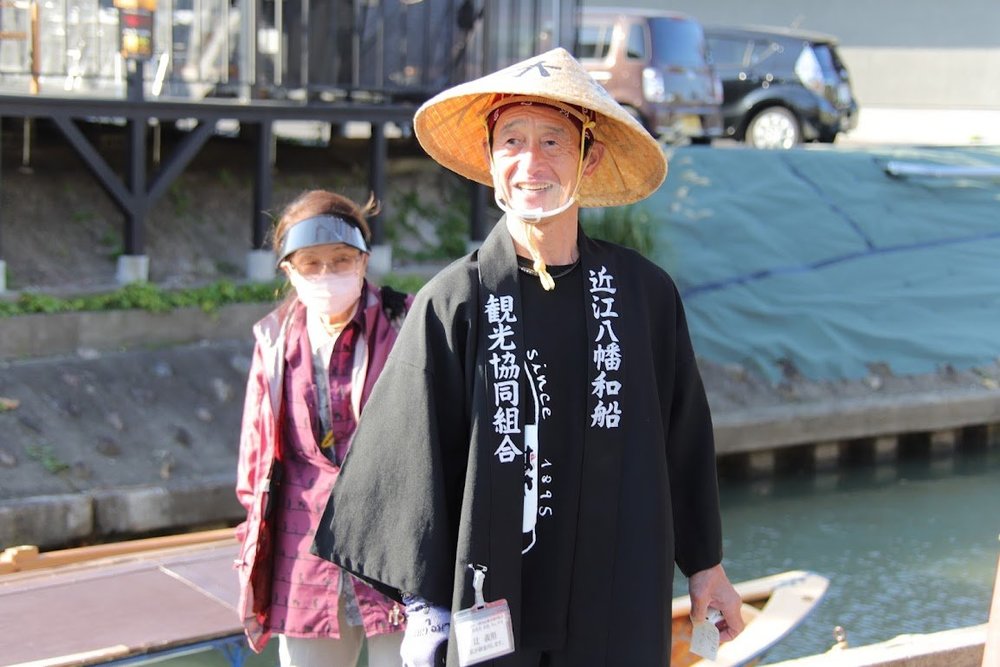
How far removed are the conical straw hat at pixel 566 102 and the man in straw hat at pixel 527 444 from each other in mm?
10

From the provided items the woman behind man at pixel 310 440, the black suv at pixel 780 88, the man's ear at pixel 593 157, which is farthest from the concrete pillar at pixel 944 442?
the man's ear at pixel 593 157

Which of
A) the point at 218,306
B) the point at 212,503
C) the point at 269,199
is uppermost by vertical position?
the point at 269,199

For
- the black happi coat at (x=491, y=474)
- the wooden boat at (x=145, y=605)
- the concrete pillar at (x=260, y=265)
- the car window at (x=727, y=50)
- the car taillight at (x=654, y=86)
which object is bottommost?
the wooden boat at (x=145, y=605)

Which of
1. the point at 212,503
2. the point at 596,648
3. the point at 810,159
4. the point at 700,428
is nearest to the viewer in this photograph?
the point at 596,648

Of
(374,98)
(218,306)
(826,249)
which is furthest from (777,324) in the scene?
(218,306)

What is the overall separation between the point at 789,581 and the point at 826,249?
684 centimetres

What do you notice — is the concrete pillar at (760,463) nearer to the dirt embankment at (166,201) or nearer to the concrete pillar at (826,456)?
the concrete pillar at (826,456)

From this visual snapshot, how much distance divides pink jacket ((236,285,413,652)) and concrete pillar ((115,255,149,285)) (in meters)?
5.73

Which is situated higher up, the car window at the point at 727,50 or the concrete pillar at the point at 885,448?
the car window at the point at 727,50

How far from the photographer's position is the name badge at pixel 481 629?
95.3 inches

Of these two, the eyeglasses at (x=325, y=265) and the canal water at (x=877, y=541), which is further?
the canal water at (x=877, y=541)

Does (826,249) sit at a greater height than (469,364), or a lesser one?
lesser

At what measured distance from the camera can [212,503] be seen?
8039 mm

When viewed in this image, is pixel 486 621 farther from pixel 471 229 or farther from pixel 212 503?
pixel 471 229
